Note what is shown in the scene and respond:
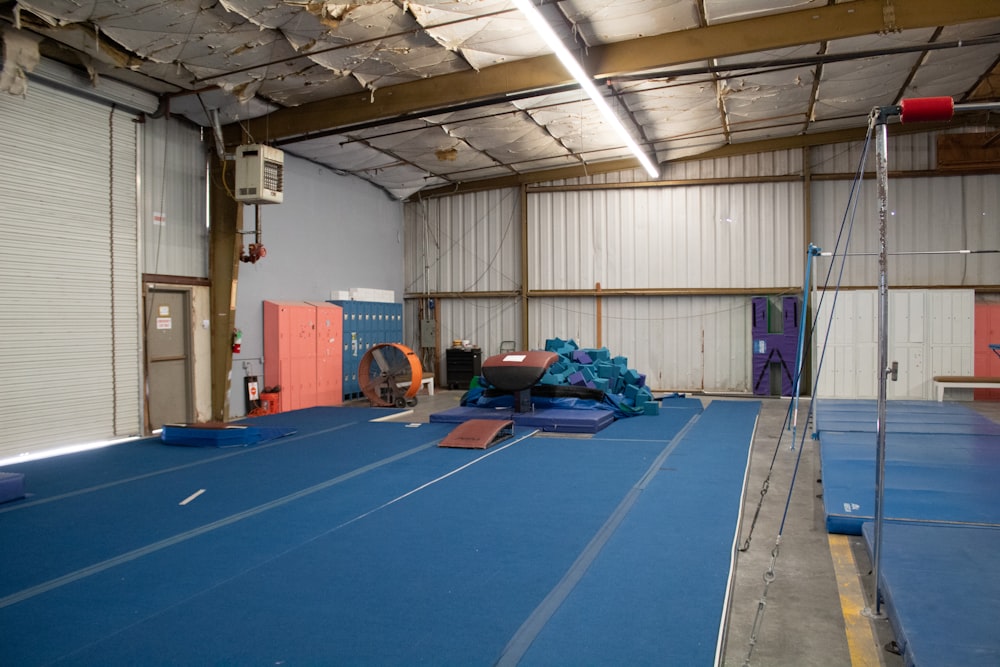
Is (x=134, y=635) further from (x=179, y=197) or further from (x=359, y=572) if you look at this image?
(x=179, y=197)

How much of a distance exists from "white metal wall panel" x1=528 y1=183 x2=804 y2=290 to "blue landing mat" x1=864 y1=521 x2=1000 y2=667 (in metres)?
12.2

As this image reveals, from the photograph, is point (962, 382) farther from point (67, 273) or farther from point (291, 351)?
point (67, 273)

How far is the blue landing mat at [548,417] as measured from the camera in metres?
10.4

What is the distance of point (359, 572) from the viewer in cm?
459

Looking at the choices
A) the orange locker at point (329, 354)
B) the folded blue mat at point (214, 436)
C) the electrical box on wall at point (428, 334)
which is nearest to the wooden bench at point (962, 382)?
the electrical box on wall at point (428, 334)

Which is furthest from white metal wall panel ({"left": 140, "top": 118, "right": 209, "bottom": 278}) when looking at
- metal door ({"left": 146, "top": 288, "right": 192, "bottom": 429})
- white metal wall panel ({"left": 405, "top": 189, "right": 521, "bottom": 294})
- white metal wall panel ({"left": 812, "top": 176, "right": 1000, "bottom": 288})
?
white metal wall panel ({"left": 812, "top": 176, "right": 1000, "bottom": 288})

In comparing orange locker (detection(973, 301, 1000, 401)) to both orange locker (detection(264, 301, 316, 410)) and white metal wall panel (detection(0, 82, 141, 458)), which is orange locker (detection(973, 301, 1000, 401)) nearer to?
orange locker (detection(264, 301, 316, 410))

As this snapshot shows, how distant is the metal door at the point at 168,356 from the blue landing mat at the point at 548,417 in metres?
4.16

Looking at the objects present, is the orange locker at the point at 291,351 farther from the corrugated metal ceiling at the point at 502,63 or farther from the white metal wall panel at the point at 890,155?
the white metal wall panel at the point at 890,155

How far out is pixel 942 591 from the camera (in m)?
3.73

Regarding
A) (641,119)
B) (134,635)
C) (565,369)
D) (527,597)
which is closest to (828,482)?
(527,597)

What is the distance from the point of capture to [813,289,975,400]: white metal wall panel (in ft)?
44.2

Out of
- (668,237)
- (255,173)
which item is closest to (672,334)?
(668,237)

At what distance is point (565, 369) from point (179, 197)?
7034 millimetres
